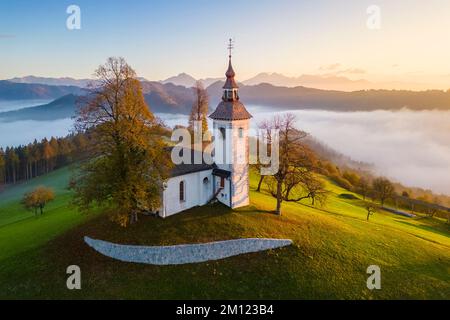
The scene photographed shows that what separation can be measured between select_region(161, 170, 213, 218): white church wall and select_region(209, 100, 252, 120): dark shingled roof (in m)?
6.33

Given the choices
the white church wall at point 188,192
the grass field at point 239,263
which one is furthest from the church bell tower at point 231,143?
the grass field at point 239,263

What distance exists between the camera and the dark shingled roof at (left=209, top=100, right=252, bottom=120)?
107 ft

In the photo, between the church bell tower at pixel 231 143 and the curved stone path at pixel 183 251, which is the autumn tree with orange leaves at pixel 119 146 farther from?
the church bell tower at pixel 231 143

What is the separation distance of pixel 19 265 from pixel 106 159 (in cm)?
1250

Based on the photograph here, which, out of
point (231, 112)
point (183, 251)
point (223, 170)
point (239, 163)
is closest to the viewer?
point (183, 251)

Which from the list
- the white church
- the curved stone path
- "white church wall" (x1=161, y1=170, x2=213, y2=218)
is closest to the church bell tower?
the white church

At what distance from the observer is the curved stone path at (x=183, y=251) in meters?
26.8

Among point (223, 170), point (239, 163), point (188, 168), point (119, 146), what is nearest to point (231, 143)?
point (239, 163)

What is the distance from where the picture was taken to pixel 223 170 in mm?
34375

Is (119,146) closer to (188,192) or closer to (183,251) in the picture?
(188,192)

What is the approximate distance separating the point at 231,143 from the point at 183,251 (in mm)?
12332

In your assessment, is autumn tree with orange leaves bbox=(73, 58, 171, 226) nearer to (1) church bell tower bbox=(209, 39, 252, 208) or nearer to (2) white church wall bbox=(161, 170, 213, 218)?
(2) white church wall bbox=(161, 170, 213, 218)
